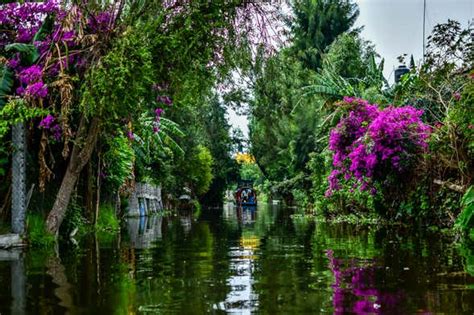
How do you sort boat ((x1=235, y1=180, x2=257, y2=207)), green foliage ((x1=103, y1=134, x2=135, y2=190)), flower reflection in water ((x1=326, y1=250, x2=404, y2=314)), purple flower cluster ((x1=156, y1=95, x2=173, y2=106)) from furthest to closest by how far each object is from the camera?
boat ((x1=235, y1=180, x2=257, y2=207)), green foliage ((x1=103, y1=134, x2=135, y2=190)), purple flower cluster ((x1=156, y1=95, x2=173, y2=106)), flower reflection in water ((x1=326, y1=250, x2=404, y2=314))

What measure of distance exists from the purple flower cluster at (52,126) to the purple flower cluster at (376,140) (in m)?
10.8

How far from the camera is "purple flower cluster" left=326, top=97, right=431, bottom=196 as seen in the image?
2041 centimetres

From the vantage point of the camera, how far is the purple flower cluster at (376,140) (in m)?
20.4

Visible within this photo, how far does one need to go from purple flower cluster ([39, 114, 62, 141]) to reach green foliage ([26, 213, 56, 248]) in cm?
223

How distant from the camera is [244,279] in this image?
902cm

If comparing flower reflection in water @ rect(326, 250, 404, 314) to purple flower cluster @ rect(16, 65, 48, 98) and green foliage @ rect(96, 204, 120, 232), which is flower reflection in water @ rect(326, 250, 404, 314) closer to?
purple flower cluster @ rect(16, 65, 48, 98)

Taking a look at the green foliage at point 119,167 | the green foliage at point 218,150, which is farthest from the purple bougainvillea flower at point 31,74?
the green foliage at point 218,150

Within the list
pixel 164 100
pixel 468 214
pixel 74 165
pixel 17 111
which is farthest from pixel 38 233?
pixel 468 214

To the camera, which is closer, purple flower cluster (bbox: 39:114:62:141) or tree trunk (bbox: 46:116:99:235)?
purple flower cluster (bbox: 39:114:62:141)

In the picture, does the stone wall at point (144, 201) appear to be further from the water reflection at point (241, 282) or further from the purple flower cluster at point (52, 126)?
the water reflection at point (241, 282)

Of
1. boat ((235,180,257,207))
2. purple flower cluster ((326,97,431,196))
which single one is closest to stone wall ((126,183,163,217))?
purple flower cluster ((326,97,431,196))

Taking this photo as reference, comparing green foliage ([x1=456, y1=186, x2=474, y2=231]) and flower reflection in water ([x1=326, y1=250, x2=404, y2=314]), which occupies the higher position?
green foliage ([x1=456, y1=186, x2=474, y2=231])

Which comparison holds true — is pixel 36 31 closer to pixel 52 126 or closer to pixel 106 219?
pixel 52 126

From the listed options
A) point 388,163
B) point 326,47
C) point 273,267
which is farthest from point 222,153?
point 273,267
